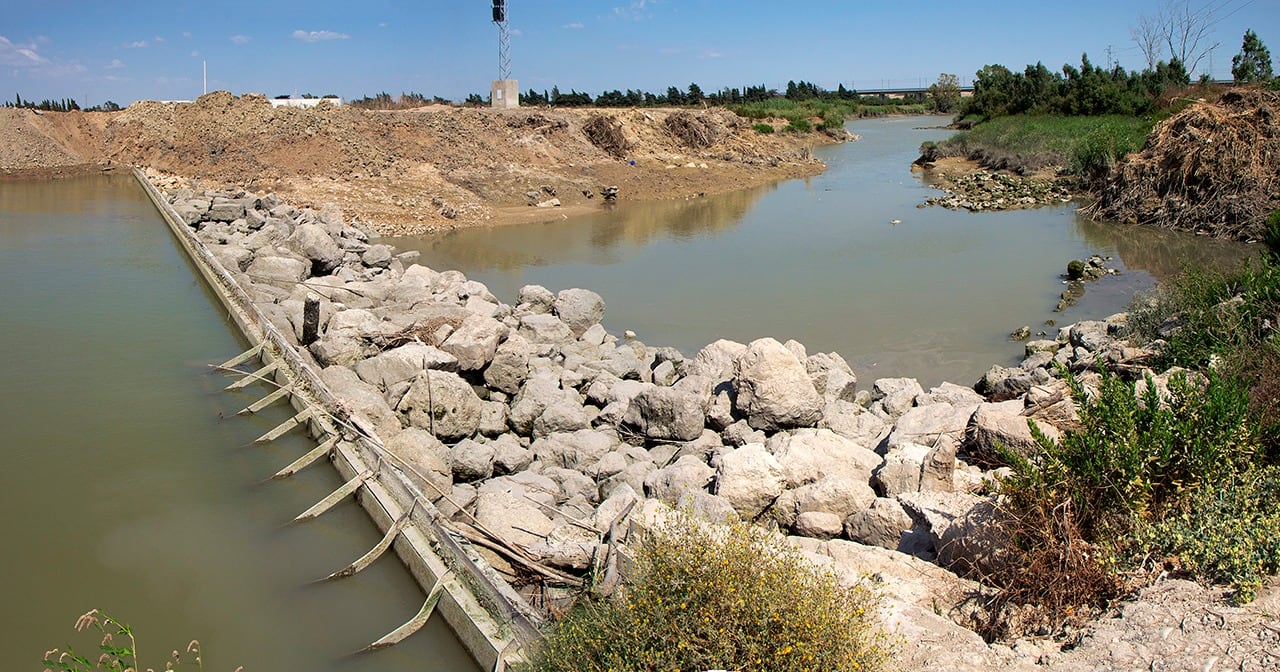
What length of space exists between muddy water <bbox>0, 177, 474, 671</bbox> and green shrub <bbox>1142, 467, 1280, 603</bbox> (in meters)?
3.96

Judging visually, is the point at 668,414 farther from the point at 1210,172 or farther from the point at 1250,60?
the point at 1250,60

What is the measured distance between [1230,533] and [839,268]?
13.7m

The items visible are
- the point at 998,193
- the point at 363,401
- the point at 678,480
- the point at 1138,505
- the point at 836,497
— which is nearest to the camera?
the point at 1138,505

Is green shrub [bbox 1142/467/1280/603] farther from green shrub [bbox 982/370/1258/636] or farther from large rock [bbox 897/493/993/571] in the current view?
large rock [bbox 897/493/993/571]

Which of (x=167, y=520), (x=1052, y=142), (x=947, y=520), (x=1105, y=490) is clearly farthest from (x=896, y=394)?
(x=1052, y=142)

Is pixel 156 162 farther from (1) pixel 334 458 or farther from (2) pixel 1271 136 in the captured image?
(2) pixel 1271 136

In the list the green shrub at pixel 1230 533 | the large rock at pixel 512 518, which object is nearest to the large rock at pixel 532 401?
the large rock at pixel 512 518

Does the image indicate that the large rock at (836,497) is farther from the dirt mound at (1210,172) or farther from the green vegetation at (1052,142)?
the green vegetation at (1052,142)

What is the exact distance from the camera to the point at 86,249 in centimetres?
1834

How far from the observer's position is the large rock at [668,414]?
25.7 feet

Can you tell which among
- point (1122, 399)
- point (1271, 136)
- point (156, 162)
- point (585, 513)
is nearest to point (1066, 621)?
point (1122, 399)

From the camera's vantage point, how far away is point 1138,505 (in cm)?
421

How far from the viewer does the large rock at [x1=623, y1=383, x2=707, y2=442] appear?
25.7ft

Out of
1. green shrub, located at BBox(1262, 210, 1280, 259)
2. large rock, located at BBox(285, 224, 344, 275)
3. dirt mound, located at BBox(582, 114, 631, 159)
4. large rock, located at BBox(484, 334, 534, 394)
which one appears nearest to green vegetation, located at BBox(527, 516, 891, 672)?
large rock, located at BBox(484, 334, 534, 394)
